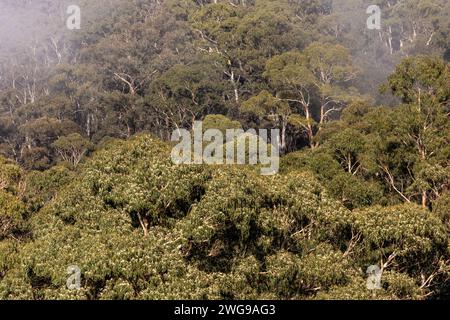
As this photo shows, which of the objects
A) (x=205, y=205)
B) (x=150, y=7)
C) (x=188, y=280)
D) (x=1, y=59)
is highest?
(x=150, y=7)

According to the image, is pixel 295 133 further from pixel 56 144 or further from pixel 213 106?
pixel 56 144

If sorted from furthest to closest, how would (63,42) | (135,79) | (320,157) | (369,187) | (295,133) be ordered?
(63,42) < (135,79) < (295,133) < (320,157) < (369,187)

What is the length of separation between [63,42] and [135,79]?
4476cm

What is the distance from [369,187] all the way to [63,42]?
10527cm

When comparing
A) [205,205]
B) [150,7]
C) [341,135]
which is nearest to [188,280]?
[205,205]

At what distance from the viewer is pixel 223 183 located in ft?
75.0

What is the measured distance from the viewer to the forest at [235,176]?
2141cm

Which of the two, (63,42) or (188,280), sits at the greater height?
(63,42)

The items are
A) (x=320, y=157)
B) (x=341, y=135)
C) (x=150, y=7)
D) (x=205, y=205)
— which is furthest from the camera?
(x=150, y=7)

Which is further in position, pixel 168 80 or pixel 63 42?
pixel 63 42

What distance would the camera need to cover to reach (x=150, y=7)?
12388 centimetres

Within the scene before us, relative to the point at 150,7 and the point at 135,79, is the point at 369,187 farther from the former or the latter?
the point at 150,7

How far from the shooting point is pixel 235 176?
23.6 meters

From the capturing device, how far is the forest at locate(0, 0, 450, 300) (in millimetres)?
21406
